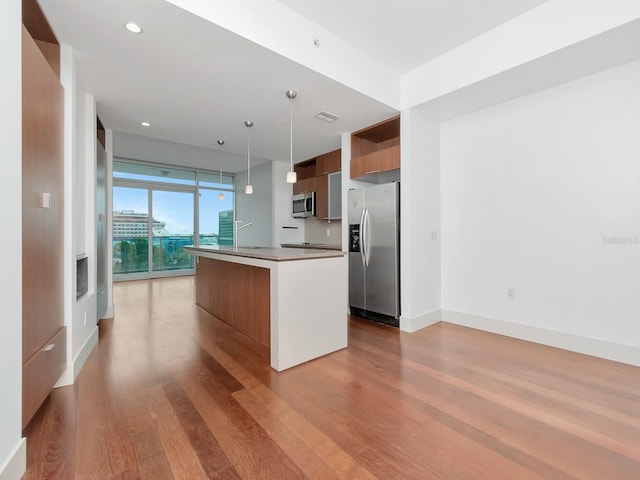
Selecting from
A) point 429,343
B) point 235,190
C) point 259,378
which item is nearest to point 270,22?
point 259,378

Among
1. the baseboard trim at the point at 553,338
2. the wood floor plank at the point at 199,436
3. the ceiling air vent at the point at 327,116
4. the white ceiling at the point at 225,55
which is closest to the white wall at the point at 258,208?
the white ceiling at the point at 225,55

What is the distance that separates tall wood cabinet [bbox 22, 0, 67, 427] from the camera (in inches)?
61.4

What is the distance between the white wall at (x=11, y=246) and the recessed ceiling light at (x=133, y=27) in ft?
2.38

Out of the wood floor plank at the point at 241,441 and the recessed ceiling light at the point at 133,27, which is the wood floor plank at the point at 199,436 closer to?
the wood floor plank at the point at 241,441

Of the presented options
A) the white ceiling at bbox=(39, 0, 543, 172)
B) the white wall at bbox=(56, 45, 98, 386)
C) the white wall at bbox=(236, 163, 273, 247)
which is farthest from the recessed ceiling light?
the white wall at bbox=(236, 163, 273, 247)

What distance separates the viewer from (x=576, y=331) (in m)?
2.81

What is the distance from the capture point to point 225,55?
2350mm

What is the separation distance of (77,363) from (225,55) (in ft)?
A: 8.93

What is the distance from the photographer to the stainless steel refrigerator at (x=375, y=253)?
3586 mm

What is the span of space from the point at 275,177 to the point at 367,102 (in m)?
3.45

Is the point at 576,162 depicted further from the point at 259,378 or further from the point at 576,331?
the point at 259,378

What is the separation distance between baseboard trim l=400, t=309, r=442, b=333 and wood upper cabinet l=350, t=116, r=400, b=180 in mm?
1831

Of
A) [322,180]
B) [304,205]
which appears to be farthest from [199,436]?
[304,205]

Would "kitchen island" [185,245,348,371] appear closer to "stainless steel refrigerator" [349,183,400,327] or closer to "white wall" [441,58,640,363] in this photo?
"stainless steel refrigerator" [349,183,400,327]
